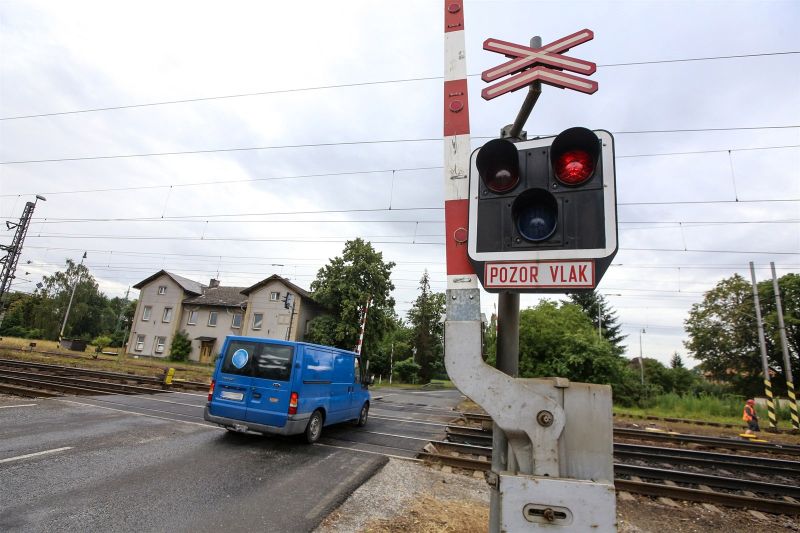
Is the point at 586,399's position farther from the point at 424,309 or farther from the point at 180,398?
the point at 424,309

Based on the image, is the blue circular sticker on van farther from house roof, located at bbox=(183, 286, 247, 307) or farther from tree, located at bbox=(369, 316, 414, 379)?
house roof, located at bbox=(183, 286, 247, 307)

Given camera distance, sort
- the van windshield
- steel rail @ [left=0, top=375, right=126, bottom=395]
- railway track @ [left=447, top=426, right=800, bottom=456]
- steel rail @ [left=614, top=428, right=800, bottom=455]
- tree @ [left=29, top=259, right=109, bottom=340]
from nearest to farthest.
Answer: the van windshield
railway track @ [left=447, top=426, right=800, bottom=456]
steel rail @ [left=614, top=428, right=800, bottom=455]
steel rail @ [left=0, top=375, right=126, bottom=395]
tree @ [left=29, top=259, right=109, bottom=340]

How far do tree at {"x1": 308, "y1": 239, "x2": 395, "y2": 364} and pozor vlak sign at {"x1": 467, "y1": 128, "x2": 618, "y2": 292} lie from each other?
31676 mm

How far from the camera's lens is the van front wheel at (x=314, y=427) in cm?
817

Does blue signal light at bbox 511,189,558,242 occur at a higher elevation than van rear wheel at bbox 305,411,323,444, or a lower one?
higher

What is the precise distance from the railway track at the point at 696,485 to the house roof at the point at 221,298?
116 feet

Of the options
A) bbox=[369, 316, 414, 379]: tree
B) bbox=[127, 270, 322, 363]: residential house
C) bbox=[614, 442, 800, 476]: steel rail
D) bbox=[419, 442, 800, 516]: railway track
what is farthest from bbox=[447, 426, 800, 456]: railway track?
bbox=[127, 270, 322, 363]: residential house

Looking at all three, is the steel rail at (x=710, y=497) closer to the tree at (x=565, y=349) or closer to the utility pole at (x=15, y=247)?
the tree at (x=565, y=349)

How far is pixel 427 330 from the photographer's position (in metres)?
55.2

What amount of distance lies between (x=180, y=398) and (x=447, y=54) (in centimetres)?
1442

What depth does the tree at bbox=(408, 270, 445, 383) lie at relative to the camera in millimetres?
51969

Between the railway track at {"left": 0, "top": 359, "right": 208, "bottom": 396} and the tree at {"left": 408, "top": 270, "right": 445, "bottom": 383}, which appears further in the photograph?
the tree at {"left": 408, "top": 270, "right": 445, "bottom": 383}

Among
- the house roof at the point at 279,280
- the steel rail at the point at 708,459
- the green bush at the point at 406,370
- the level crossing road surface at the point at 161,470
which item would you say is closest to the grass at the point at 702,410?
the steel rail at the point at 708,459

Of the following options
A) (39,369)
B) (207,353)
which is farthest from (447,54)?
(207,353)
